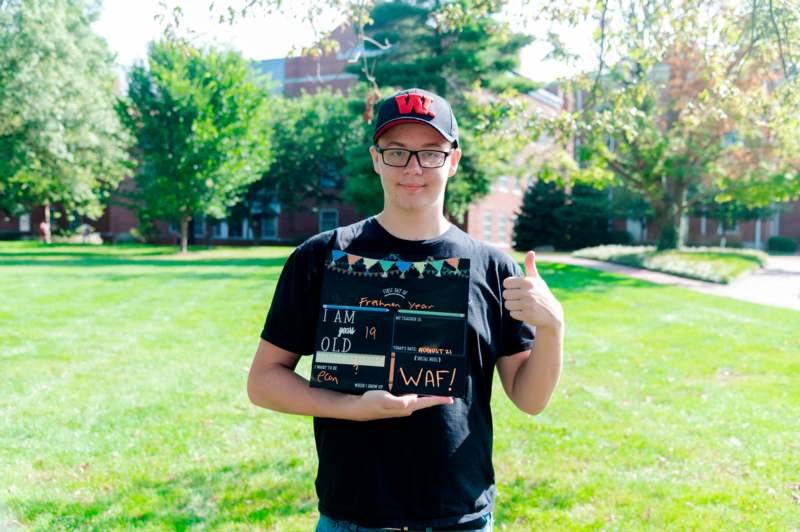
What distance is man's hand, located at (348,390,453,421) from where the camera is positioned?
74.1 inches

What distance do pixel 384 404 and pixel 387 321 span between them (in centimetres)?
25

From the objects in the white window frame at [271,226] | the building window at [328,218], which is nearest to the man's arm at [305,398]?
the building window at [328,218]

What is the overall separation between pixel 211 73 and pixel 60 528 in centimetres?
2515

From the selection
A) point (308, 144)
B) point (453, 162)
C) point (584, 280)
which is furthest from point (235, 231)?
point (453, 162)

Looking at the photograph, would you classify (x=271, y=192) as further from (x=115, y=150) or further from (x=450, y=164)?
(x=450, y=164)

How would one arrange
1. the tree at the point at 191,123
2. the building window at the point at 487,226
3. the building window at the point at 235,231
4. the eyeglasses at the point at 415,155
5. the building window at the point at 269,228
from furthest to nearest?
1. the building window at the point at 269,228
2. the building window at the point at 235,231
3. the building window at the point at 487,226
4. the tree at the point at 191,123
5. the eyeglasses at the point at 415,155

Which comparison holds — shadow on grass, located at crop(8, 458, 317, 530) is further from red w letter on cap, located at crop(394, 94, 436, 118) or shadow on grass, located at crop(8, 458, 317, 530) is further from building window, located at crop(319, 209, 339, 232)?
building window, located at crop(319, 209, 339, 232)

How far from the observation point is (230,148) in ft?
91.2

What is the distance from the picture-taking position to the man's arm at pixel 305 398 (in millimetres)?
1896

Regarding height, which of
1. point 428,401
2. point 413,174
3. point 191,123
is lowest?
point 428,401

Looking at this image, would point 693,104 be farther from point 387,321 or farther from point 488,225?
point 488,225

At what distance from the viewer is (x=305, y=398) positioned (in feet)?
6.61

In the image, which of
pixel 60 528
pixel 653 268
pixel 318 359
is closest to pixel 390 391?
pixel 318 359

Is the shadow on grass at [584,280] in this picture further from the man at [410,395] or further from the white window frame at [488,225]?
the white window frame at [488,225]
